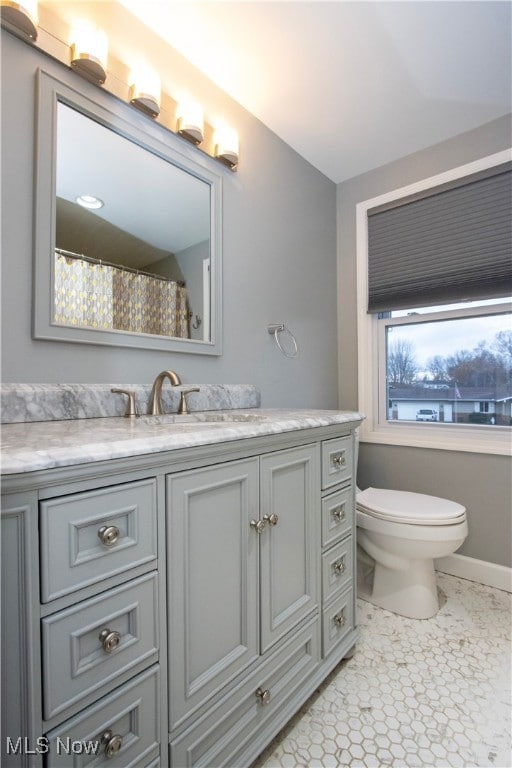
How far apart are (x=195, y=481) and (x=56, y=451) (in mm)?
298

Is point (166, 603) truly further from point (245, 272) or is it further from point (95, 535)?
point (245, 272)

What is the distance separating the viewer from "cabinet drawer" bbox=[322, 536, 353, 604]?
1178mm

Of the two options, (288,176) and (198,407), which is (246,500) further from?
(288,176)

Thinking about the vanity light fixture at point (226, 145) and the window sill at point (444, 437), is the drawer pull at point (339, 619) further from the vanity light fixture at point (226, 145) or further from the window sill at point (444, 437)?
the vanity light fixture at point (226, 145)

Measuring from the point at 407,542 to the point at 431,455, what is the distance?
69cm

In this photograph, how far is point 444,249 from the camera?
197cm

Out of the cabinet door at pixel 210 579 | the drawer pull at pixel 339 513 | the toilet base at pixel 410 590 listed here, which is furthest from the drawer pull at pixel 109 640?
the toilet base at pixel 410 590

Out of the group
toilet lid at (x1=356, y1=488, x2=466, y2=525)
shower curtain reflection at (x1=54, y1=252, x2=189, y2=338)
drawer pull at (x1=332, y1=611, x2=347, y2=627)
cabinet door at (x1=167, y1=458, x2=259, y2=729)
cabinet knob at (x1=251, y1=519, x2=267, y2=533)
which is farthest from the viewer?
toilet lid at (x1=356, y1=488, x2=466, y2=525)

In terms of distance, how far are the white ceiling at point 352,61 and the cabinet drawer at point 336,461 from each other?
1559mm

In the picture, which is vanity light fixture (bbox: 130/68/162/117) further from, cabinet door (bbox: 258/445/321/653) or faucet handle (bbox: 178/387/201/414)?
cabinet door (bbox: 258/445/321/653)

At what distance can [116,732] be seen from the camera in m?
0.64

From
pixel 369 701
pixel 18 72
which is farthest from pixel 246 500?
pixel 18 72

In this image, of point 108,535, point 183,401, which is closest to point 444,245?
point 183,401

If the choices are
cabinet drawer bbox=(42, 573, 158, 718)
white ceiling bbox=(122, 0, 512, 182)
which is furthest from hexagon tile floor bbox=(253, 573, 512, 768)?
white ceiling bbox=(122, 0, 512, 182)
